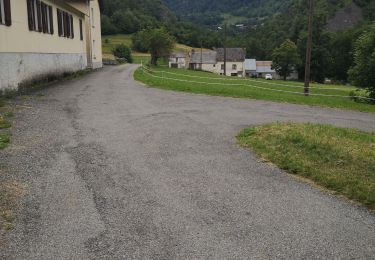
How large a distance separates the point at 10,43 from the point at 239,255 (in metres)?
15.4

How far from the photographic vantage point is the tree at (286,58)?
8550cm

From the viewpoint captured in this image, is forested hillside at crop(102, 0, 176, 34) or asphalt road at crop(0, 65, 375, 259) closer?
asphalt road at crop(0, 65, 375, 259)

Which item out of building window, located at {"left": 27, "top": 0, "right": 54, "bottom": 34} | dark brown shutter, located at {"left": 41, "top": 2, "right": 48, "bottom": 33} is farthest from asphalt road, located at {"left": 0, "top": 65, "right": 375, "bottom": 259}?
dark brown shutter, located at {"left": 41, "top": 2, "right": 48, "bottom": 33}

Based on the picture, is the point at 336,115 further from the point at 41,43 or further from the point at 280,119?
the point at 41,43

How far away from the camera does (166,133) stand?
1114cm

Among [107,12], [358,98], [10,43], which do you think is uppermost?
[107,12]

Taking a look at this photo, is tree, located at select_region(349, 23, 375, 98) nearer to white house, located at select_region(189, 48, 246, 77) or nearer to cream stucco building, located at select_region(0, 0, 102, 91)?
cream stucco building, located at select_region(0, 0, 102, 91)

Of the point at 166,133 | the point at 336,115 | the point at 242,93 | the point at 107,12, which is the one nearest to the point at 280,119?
the point at 336,115

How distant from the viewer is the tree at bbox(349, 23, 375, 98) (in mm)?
26047

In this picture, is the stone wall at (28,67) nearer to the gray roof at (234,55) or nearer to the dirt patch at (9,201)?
the dirt patch at (9,201)

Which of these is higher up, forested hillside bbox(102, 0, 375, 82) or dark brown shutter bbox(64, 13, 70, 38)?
forested hillside bbox(102, 0, 375, 82)

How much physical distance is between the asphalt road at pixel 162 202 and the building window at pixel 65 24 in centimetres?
1580

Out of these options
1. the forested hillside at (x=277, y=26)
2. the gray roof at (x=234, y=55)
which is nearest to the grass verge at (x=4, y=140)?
the forested hillside at (x=277, y=26)

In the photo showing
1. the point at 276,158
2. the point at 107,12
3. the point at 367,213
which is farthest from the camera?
the point at 107,12
